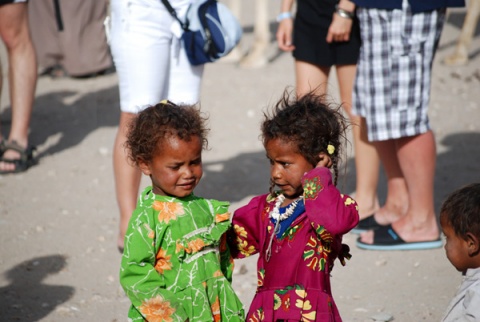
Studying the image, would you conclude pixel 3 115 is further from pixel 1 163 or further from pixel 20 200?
pixel 20 200

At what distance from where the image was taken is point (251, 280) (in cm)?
466

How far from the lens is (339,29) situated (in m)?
4.94

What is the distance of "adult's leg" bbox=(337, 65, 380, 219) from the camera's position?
5.16 m

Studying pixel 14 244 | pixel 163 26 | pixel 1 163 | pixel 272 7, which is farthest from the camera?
pixel 272 7

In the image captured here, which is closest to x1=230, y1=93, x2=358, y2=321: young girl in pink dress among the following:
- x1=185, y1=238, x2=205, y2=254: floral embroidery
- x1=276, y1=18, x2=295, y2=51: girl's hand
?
x1=185, y1=238, x2=205, y2=254: floral embroidery

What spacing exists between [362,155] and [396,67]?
73 cm

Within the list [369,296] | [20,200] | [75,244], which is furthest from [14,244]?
[369,296]

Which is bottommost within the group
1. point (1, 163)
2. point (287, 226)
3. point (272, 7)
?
point (272, 7)

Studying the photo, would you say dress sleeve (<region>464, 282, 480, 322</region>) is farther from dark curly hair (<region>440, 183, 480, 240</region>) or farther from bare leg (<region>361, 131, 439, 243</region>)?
bare leg (<region>361, 131, 439, 243</region>)

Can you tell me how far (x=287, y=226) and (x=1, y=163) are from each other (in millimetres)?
3939

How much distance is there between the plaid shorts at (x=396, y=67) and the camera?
4652 millimetres

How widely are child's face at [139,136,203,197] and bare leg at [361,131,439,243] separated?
2.00m

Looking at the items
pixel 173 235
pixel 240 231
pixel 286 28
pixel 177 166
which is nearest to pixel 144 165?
pixel 177 166

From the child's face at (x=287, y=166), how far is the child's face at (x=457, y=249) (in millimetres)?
516
